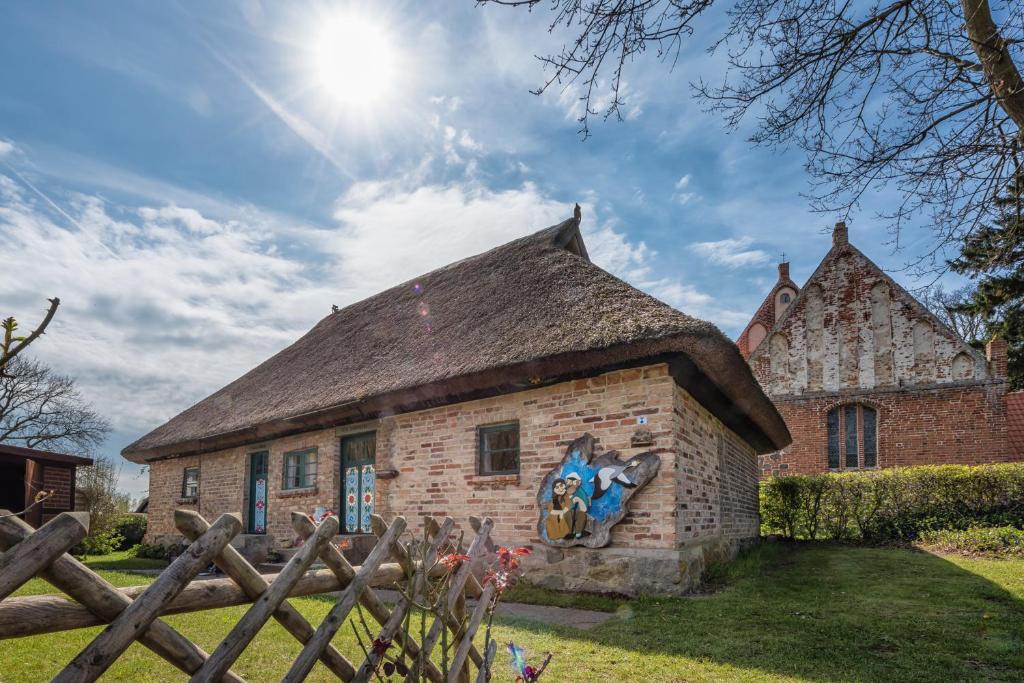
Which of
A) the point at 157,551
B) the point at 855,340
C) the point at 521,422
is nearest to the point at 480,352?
the point at 521,422

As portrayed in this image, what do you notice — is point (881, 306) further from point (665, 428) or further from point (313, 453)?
point (313, 453)

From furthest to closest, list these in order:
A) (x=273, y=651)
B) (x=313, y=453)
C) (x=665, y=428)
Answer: (x=313, y=453)
(x=665, y=428)
(x=273, y=651)

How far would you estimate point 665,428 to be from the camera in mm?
6750

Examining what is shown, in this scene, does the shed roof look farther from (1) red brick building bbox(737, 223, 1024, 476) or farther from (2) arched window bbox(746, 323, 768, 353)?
(2) arched window bbox(746, 323, 768, 353)

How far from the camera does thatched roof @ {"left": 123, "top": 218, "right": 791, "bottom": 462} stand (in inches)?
277

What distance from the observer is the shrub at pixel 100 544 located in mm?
15148

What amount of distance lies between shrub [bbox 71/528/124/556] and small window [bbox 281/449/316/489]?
7270 millimetres

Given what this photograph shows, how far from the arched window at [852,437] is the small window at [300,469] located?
48.1 feet

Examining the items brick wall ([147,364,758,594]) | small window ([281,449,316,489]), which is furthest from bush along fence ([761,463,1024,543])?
small window ([281,449,316,489])

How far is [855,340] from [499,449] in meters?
14.5

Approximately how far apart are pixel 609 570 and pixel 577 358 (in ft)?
7.84

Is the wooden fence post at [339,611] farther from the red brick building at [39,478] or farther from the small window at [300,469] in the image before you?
the red brick building at [39,478]

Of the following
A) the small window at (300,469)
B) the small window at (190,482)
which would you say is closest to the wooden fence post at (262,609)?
the small window at (300,469)

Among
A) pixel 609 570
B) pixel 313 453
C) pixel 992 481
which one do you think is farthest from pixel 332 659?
pixel 992 481
